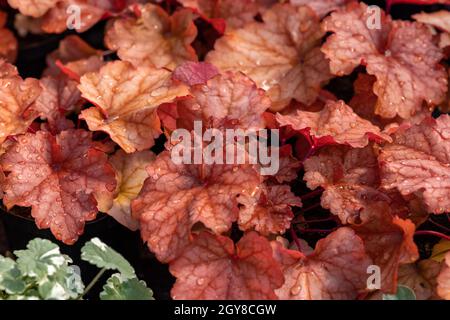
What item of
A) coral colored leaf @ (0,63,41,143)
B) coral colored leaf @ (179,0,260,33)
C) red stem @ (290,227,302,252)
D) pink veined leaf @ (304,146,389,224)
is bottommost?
red stem @ (290,227,302,252)

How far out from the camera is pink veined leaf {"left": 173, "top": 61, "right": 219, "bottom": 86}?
73.7 inches

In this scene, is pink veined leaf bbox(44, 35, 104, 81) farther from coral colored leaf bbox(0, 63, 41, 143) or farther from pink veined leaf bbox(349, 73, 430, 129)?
pink veined leaf bbox(349, 73, 430, 129)

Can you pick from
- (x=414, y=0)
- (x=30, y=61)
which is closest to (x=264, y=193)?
A: (x=414, y=0)

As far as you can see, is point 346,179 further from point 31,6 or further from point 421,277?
point 31,6

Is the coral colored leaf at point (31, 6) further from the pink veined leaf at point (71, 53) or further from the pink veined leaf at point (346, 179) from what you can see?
the pink veined leaf at point (346, 179)

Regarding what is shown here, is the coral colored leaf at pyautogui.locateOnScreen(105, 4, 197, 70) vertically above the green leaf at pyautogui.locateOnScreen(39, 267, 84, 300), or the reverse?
the coral colored leaf at pyautogui.locateOnScreen(105, 4, 197, 70)

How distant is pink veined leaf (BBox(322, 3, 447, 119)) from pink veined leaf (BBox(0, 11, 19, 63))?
1.16 metres

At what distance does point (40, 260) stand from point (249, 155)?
21.8 inches

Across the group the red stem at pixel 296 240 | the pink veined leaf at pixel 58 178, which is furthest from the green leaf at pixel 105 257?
the red stem at pixel 296 240

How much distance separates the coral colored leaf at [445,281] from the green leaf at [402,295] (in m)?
0.06

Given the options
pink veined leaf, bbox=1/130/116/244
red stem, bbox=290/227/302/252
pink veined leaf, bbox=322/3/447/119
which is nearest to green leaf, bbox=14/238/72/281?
pink veined leaf, bbox=1/130/116/244

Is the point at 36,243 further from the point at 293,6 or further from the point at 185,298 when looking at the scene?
the point at 293,6

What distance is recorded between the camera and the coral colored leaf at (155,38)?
2.12 m

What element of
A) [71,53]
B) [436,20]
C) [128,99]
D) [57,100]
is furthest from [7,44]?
[436,20]
